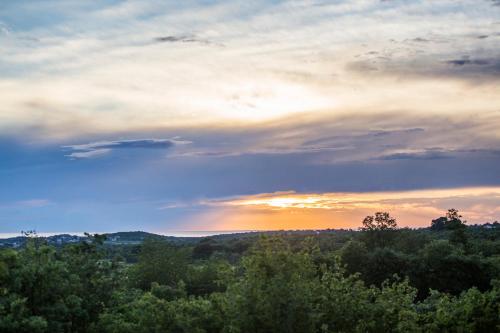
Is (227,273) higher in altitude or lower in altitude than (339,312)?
higher

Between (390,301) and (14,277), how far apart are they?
15436 mm

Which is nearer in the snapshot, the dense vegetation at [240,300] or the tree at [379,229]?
the dense vegetation at [240,300]

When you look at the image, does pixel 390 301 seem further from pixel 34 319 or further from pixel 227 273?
pixel 34 319

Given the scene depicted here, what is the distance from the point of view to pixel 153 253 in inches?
2461

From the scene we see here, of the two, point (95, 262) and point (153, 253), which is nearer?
point (95, 262)

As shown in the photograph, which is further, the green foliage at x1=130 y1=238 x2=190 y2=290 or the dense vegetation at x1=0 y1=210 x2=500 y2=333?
the green foliage at x1=130 y1=238 x2=190 y2=290

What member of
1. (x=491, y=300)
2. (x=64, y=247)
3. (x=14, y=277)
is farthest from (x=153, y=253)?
(x=491, y=300)

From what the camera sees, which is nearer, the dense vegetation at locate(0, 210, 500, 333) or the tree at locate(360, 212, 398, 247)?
the dense vegetation at locate(0, 210, 500, 333)

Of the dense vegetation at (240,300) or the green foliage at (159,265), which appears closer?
the dense vegetation at (240,300)

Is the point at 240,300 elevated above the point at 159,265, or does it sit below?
below

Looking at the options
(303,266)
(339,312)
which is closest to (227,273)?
(303,266)

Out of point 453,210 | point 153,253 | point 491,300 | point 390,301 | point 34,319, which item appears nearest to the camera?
point 34,319

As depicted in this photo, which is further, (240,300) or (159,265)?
(159,265)

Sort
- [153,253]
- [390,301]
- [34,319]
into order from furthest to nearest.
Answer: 1. [153,253]
2. [390,301]
3. [34,319]
